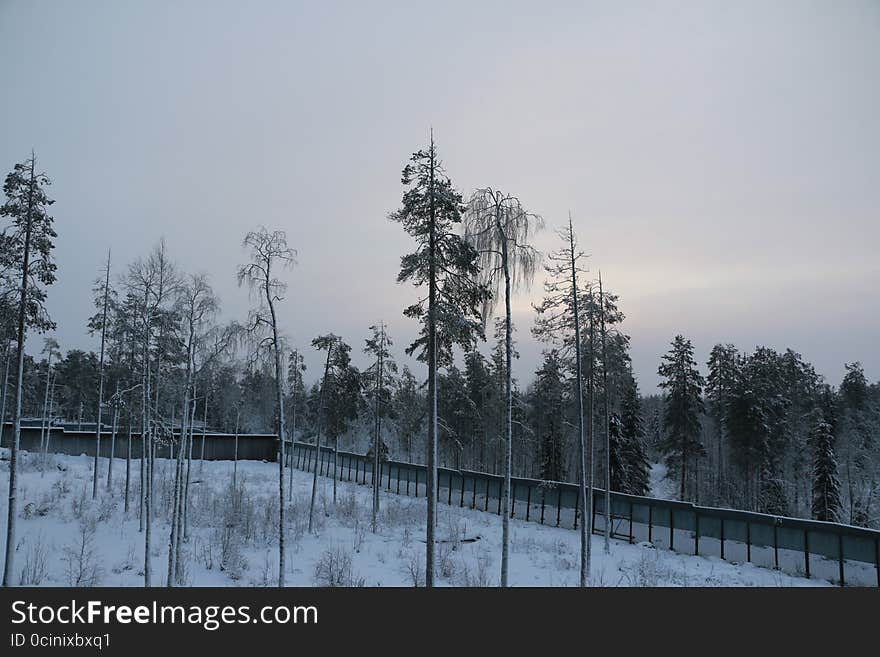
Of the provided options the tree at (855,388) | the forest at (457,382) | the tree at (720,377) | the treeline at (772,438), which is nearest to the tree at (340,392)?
the forest at (457,382)

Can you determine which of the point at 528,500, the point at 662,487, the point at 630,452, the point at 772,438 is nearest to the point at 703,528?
the point at 528,500

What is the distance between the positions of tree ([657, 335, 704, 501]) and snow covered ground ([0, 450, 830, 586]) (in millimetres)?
15862

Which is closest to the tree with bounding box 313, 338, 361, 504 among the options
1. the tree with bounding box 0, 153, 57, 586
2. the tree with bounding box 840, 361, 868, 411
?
the tree with bounding box 0, 153, 57, 586

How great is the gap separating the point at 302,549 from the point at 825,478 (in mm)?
35324

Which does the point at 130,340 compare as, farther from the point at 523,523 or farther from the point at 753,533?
the point at 753,533

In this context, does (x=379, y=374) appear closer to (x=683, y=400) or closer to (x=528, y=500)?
(x=528, y=500)

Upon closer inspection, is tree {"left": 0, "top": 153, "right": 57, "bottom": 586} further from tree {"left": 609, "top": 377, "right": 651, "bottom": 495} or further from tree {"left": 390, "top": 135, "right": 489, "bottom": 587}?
tree {"left": 609, "top": 377, "right": 651, "bottom": 495}

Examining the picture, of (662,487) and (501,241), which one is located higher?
(501,241)

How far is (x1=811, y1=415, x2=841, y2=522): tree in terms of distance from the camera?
37531 mm

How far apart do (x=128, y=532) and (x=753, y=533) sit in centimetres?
2718

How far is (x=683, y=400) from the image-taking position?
4169 centimetres
